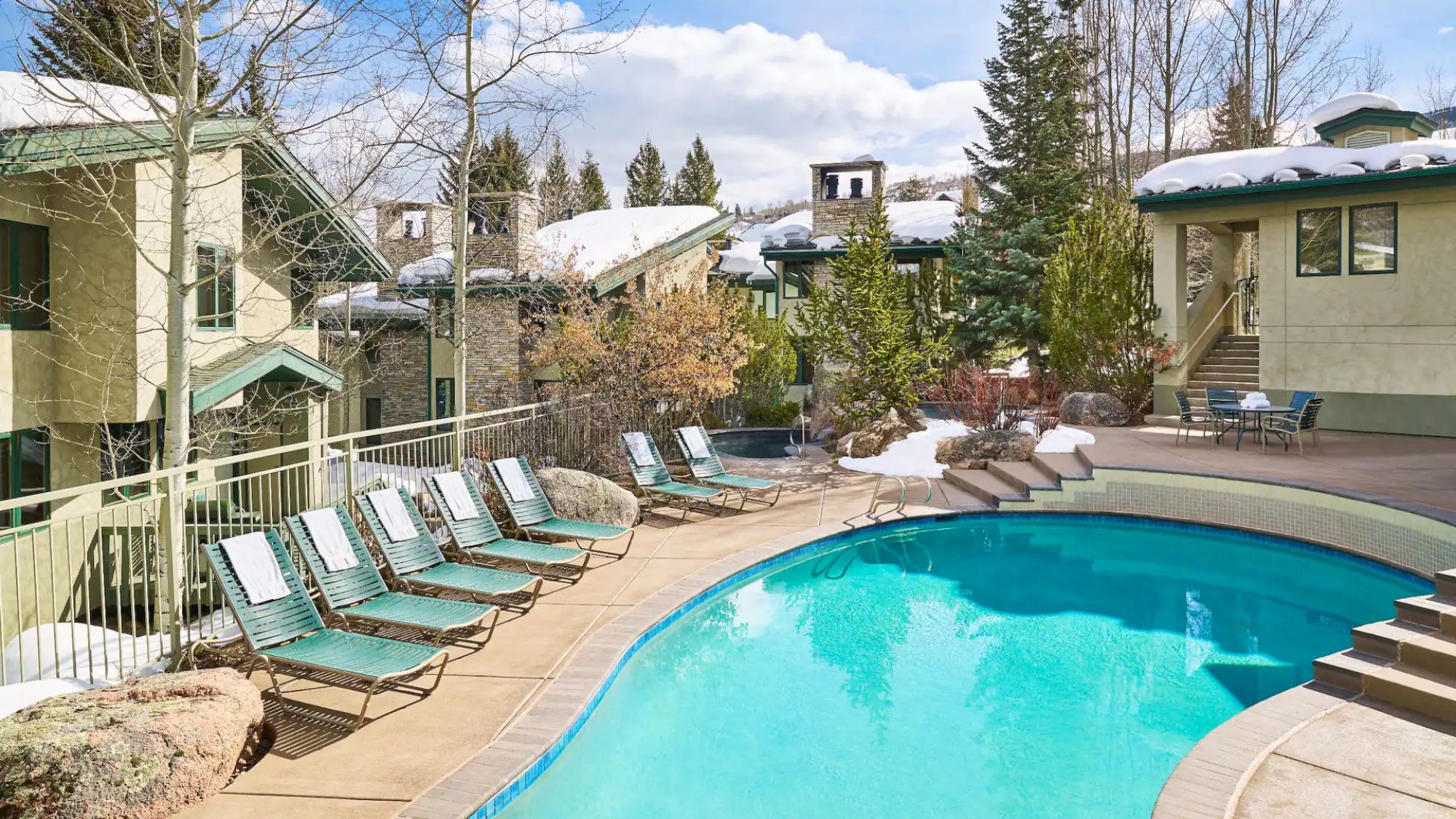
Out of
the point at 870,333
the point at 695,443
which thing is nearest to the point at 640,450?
the point at 695,443

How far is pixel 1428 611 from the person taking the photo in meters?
6.80

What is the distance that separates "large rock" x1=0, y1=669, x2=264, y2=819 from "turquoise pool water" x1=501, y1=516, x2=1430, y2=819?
5.29 feet

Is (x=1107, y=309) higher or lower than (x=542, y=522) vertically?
higher

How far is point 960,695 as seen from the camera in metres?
7.15

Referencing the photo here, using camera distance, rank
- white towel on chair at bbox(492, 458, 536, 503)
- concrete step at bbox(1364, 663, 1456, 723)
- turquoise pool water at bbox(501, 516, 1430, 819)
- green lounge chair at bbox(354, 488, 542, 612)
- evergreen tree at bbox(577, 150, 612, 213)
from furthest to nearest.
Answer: evergreen tree at bbox(577, 150, 612, 213)
white towel on chair at bbox(492, 458, 536, 503)
green lounge chair at bbox(354, 488, 542, 612)
concrete step at bbox(1364, 663, 1456, 723)
turquoise pool water at bbox(501, 516, 1430, 819)

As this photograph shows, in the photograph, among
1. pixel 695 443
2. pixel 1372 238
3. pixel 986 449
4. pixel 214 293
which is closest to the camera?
pixel 695 443

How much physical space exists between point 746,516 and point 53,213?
8.55m

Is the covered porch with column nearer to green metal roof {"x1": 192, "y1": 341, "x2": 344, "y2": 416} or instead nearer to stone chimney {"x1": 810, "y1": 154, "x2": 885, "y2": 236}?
stone chimney {"x1": 810, "y1": 154, "x2": 885, "y2": 236}

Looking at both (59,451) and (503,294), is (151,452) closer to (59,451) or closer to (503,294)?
(59,451)

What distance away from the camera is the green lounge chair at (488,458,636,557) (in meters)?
9.48

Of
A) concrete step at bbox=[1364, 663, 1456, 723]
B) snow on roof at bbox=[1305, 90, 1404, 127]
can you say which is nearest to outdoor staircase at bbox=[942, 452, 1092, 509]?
concrete step at bbox=[1364, 663, 1456, 723]

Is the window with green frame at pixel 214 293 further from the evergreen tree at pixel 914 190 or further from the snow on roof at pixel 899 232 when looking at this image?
the evergreen tree at pixel 914 190

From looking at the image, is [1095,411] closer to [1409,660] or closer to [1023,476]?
[1023,476]

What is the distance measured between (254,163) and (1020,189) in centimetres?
1853
